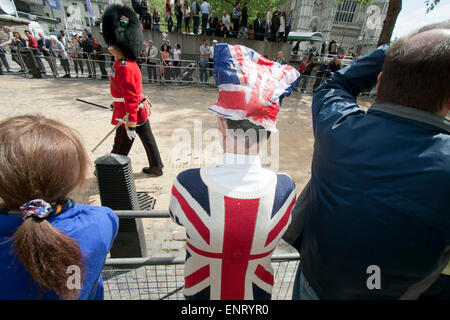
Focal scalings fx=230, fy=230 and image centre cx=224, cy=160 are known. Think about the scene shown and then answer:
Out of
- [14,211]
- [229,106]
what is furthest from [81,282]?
[229,106]

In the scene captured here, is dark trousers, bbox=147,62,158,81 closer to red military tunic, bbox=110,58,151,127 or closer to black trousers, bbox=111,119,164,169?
black trousers, bbox=111,119,164,169

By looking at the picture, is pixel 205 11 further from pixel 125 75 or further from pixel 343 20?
pixel 343 20

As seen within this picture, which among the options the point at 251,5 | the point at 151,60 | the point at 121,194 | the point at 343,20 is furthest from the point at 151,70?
the point at 343,20

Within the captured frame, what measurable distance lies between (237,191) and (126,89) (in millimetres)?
3034


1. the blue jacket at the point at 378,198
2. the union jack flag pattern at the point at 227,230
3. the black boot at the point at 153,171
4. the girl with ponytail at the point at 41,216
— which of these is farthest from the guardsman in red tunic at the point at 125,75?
the blue jacket at the point at 378,198

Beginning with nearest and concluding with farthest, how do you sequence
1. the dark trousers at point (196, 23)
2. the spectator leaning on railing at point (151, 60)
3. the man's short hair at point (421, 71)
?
1. the man's short hair at point (421, 71)
2. the spectator leaning on railing at point (151, 60)
3. the dark trousers at point (196, 23)

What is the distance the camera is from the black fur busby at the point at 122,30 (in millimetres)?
3473

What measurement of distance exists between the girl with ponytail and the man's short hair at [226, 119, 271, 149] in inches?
27.3

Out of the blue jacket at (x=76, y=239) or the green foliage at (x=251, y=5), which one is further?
the green foliage at (x=251, y=5)

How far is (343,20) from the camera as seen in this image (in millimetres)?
42031

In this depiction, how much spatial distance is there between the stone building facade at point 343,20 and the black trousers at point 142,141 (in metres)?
44.5

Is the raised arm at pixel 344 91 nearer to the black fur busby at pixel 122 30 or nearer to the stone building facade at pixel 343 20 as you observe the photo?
the black fur busby at pixel 122 30

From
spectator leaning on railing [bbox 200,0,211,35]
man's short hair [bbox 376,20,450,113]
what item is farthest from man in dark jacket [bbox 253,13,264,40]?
man's short hair [bbox 376,20,450,113]

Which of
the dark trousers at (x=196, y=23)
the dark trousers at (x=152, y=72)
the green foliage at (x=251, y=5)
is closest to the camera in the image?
the dark trousers at (x=152, y=72)
